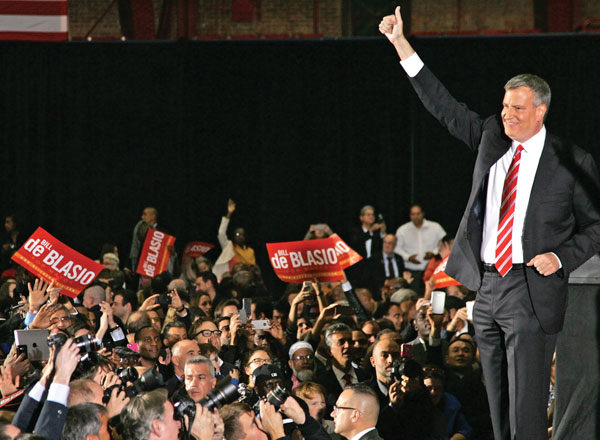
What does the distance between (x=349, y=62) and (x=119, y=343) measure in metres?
9.40

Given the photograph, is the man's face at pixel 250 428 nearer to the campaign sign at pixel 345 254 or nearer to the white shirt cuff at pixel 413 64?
the white shirt cuff at pixel 413 64

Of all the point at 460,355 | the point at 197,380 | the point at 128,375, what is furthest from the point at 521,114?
the point at 460,355

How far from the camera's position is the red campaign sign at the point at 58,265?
9.18m

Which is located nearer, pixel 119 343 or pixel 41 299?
pixel 119 343

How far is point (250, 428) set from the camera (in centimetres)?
515

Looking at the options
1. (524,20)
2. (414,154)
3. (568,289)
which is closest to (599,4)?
(524,20)

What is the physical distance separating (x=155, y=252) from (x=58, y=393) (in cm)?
770

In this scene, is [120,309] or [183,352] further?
[120,309]

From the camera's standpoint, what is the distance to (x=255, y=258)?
16.4 metres

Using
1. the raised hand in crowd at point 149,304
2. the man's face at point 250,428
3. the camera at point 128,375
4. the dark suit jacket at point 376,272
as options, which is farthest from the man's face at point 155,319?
the dark suit jacket at point 376,272

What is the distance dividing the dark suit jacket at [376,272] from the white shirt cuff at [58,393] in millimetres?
8982

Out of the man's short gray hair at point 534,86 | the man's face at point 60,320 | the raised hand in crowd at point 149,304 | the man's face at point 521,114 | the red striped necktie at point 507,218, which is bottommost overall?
the raised hand in crowd at point 149,304

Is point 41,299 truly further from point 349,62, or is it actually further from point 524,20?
point 524,20

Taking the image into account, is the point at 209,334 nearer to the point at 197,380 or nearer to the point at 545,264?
the point at 197,380
